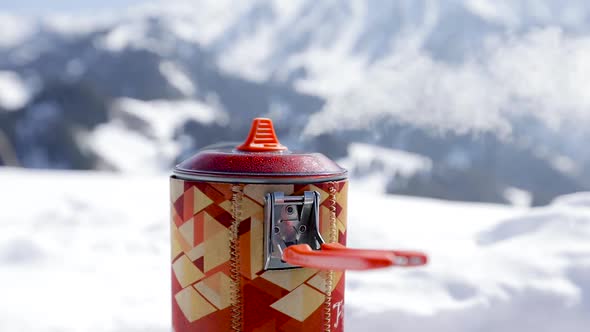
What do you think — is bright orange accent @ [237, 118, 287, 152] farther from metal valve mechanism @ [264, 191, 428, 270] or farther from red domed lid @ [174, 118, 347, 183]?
metal valve mechanism @ [264, 191, 428, 270]

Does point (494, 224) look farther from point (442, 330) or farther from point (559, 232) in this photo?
point (442, 330)

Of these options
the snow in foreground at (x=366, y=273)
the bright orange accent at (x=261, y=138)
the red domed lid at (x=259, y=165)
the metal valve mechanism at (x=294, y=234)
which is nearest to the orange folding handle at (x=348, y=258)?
the metal valve mechanism at (x=294, y=234)

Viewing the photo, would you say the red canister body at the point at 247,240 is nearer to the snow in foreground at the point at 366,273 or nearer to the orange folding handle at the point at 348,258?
the orange folding handle at the point at 348,258

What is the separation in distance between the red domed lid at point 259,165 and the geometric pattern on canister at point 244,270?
2 centimetres

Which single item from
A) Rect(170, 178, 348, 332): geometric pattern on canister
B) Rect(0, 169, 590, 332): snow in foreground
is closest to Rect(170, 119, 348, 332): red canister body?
Rect(170, 178, 348, 332): geometric pattern on canister

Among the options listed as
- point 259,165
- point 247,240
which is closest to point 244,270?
point 247,240

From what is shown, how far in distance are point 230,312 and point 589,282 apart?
144 cm

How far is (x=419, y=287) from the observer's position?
212 centimetres

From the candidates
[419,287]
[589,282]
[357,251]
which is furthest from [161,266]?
[589,282]

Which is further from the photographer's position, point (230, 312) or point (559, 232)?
point (559, 232)

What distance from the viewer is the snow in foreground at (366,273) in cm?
196

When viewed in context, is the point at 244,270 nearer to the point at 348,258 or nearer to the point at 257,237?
the point at 257,237

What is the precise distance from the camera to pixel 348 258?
1080mm

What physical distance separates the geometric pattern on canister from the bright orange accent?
5.8 inches
